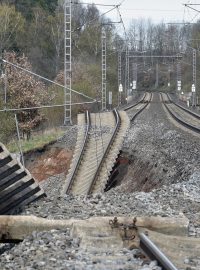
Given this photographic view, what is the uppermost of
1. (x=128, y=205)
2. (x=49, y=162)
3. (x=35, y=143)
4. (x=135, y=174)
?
(x=128, y=205)

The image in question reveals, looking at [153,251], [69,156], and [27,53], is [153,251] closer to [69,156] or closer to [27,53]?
[69,156]

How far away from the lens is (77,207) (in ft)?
33.4

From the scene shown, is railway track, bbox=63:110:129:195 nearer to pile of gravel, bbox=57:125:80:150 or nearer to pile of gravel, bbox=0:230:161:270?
pile of gravel, bbox=57:125:80:150

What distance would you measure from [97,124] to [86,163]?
353 inches

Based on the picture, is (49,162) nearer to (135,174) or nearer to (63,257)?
(135,174)

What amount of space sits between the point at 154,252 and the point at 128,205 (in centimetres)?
366

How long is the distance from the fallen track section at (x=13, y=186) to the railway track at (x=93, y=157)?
6076 mm

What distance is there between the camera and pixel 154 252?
659cm

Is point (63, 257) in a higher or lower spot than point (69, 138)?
higher

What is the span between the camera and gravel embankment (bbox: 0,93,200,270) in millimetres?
6609

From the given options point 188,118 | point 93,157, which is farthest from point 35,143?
point 188,118

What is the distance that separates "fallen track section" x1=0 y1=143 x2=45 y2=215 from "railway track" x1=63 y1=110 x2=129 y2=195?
6.08 meters

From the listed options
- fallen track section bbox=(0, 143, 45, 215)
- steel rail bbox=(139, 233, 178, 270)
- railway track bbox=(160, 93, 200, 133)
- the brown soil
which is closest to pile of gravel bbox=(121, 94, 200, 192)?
the brown soil

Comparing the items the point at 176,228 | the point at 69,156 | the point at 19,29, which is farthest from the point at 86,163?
the point at 19,29
